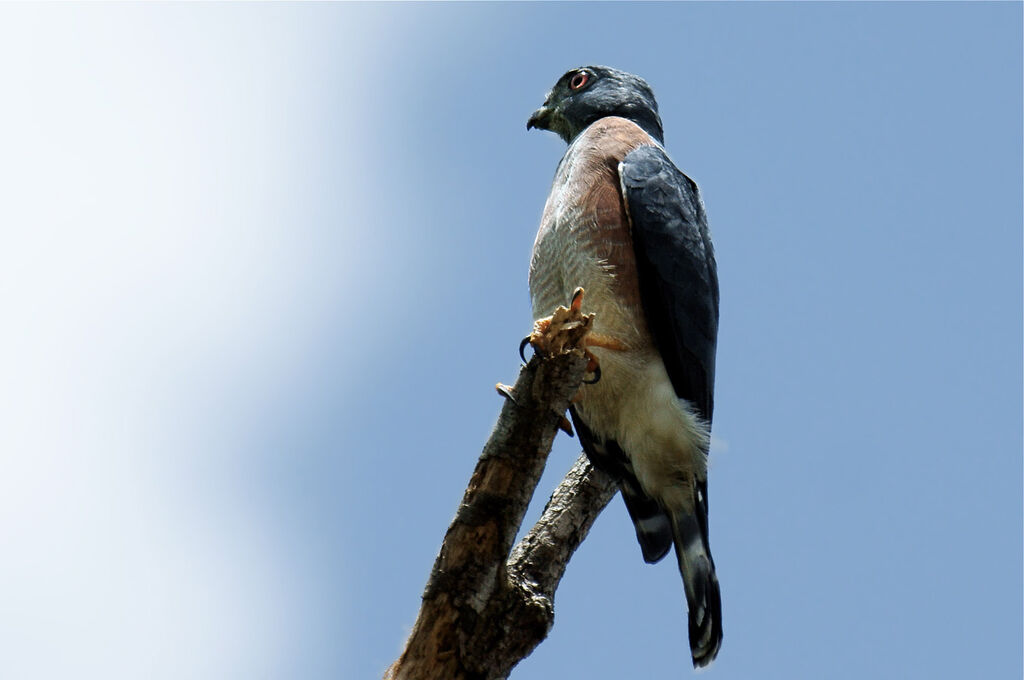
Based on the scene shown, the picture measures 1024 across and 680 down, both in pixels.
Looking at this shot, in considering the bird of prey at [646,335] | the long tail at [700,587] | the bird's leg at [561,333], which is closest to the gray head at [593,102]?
the bird of prey at [646,335]

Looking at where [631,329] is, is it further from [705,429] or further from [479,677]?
[479,677]

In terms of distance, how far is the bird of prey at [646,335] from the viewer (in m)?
5.31

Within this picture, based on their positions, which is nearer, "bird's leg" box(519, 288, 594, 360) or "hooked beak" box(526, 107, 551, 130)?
"bird's leg" box(519, 288, 594, 360)

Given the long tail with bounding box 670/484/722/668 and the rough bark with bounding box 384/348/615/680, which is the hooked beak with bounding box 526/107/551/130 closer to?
the long tail with bounding box 670/484/722/668

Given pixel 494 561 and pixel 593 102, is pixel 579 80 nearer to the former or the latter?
pixel 593 102

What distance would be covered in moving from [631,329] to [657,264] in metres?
0.36

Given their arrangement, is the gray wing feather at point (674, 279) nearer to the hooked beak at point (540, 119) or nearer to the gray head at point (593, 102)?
the gray head at point (593, 102)

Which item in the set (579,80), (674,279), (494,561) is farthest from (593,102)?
(494,561)

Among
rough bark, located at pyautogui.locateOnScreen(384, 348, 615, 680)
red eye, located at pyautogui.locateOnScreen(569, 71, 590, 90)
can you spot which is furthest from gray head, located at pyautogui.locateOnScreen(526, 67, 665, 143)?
rough bark, located at pyautogui.locateOnScreen(384, 348, 615, 680)

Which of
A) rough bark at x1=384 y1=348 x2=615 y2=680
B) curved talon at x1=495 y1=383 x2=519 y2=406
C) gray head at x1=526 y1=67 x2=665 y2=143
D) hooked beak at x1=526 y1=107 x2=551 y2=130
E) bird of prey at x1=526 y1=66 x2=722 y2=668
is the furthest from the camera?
hooked beak at x1=526 y1=107 x2=551 y2=130

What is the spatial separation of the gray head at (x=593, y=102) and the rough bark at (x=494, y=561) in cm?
293

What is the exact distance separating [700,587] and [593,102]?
3.26 m

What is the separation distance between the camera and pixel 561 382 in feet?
14.0

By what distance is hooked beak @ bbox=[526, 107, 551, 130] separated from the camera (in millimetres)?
7293
